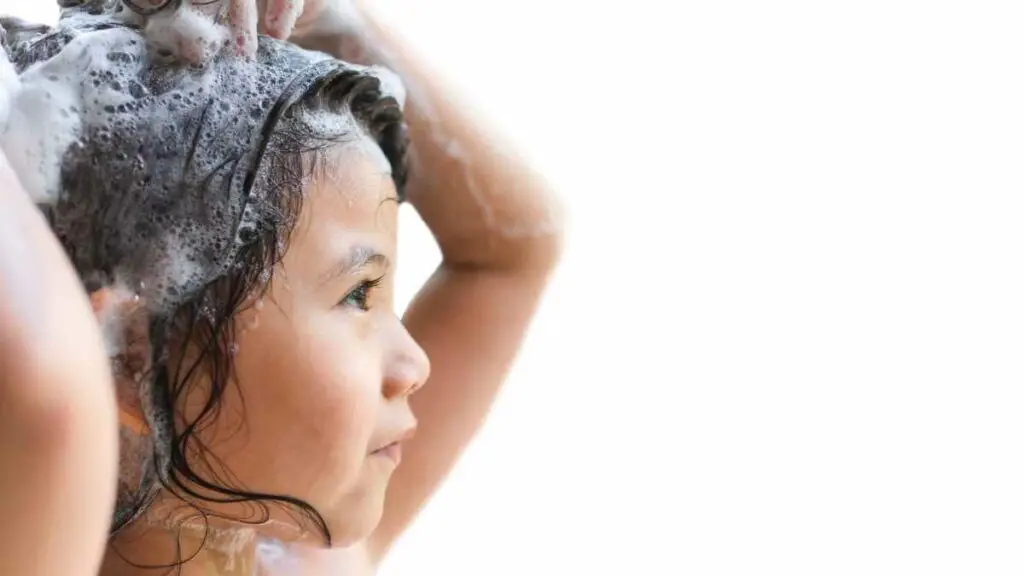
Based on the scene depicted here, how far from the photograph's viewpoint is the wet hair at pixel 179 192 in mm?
594

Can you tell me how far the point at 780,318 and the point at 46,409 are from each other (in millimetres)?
1194

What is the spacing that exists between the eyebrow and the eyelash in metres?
0.01

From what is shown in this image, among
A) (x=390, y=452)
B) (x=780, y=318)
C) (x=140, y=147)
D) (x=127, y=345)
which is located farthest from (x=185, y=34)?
(x=780, y=318)

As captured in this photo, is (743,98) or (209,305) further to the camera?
(743,98)

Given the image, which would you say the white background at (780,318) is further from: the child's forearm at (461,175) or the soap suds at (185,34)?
the soap suds at (185,34)

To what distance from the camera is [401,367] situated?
0.70 meters

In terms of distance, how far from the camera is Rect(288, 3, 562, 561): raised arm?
2.64 ft

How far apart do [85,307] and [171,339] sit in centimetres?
15

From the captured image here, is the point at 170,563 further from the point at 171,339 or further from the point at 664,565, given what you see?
the point at 664,565

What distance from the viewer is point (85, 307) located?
1.53 feet

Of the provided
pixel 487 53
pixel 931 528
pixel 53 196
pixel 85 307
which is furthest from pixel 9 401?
pixel 931 528

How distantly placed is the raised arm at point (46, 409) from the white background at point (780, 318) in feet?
3.14

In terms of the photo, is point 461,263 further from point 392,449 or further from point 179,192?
point 179,192

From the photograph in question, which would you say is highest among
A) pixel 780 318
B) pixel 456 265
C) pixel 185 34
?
pixel 185 34
